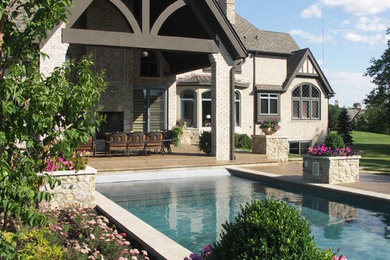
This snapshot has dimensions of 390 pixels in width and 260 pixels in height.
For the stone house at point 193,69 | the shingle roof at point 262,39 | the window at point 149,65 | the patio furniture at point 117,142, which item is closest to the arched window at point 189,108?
the stone house at point 193,69

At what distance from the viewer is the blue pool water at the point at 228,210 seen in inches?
249

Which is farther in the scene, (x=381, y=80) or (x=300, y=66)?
(x=381, y=80)

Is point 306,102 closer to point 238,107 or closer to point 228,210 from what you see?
point 238,107

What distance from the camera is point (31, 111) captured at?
116 inches

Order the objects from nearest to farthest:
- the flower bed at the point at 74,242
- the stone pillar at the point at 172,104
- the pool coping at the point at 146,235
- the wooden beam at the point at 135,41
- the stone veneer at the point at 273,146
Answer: the flower bed at the point at 74,242, the pool coping at the point at 146,235, the wooden beam at the point at 135,41, the stone veneer at the point at 273,146, the stone pillar at the point at 172,104

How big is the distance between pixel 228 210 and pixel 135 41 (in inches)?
298

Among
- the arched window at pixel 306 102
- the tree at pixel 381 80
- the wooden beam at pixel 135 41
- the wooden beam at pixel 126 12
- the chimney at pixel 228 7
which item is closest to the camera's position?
the wooden beam at pixel 135 41

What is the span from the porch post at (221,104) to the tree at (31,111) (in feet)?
39.2

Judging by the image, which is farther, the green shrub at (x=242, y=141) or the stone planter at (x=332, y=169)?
the green shrub at (x=242, y=141)

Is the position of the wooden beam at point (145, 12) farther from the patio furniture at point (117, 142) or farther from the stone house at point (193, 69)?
the patio furniture at point (117, 142)

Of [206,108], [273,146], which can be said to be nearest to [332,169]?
[273,146]

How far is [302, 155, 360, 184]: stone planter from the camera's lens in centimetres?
1061

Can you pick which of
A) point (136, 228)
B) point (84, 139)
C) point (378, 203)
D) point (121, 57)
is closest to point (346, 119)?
point (121, 57)

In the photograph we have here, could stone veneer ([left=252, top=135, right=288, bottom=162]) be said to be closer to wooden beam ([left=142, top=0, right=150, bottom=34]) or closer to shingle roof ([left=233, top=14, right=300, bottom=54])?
wooden beam ([left=142, top=0, right=150, bottom=34])
